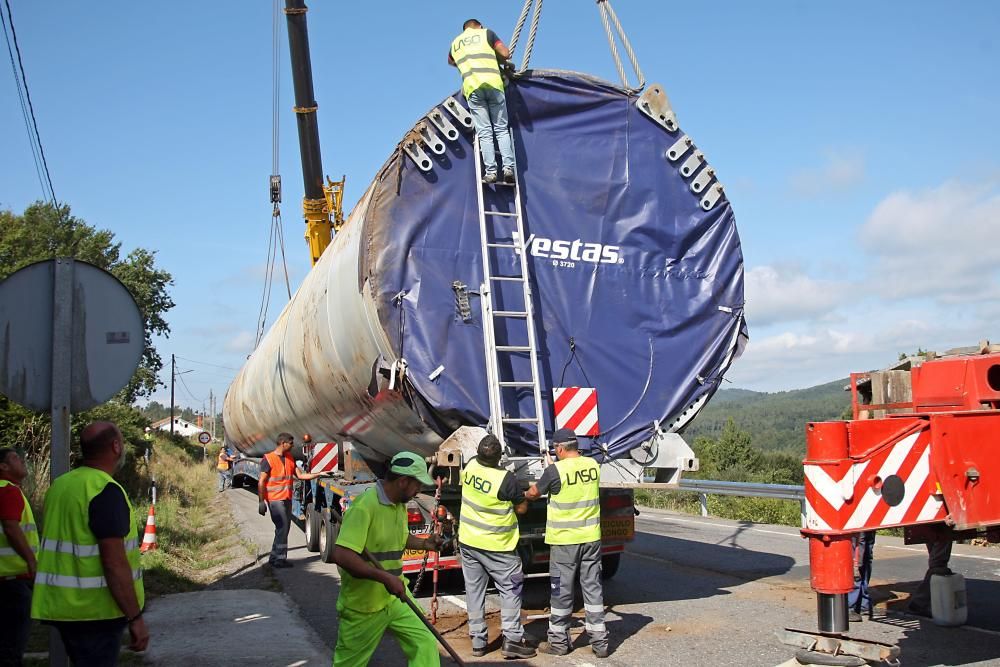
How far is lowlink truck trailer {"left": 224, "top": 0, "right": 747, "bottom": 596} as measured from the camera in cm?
713

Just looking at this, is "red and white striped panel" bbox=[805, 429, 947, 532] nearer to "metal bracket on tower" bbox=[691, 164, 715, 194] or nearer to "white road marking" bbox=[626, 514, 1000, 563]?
"metal bracket on tower" bbox=[691, 164, 715, 194]

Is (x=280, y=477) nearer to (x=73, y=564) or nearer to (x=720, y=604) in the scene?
(x=720, y=604)

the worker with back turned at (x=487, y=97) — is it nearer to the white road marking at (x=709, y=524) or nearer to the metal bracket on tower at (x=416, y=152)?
the metal bracket on tower at (x=416, y=152)

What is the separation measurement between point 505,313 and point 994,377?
11.6 feet

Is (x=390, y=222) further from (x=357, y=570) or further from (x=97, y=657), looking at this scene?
(x=97, y=657)

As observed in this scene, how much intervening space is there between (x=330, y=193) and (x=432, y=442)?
42.8ft

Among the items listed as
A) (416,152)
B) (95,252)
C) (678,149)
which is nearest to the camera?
(416,152)

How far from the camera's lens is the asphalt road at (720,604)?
6223mm

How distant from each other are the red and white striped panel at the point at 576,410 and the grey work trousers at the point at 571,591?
3.31ft

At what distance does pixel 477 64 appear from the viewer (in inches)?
291

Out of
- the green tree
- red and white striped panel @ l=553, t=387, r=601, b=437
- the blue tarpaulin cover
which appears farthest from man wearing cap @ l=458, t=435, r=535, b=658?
the green tree

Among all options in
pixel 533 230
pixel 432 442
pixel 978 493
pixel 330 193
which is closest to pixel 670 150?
pixel 533 230

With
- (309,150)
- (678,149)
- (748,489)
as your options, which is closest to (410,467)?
(678,149)

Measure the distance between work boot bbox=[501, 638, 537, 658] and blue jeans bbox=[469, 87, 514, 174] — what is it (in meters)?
3.71
